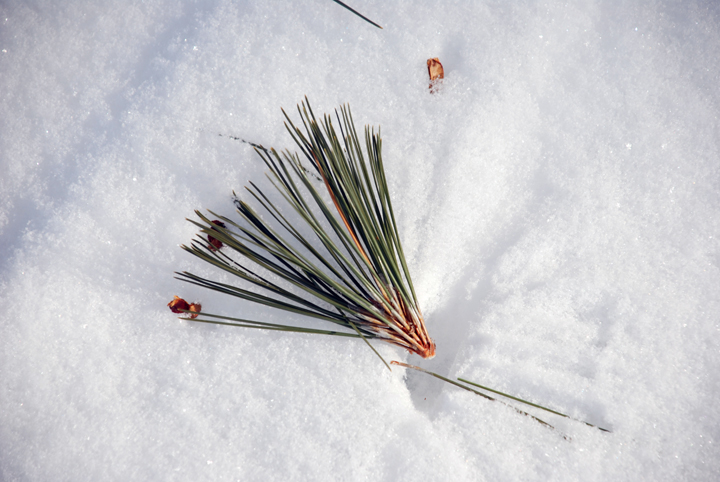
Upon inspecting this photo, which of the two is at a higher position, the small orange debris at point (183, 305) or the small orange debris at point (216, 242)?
the small orange debris at point (216, 242)

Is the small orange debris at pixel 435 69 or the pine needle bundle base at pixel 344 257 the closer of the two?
the pine needle bundle base at pixel 344 257

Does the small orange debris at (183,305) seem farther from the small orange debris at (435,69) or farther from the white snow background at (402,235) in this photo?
the small orange debris at (435,69)

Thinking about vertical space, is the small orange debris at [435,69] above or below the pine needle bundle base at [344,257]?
above

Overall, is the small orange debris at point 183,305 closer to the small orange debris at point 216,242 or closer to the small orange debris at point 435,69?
the small orange debris at point 216,242

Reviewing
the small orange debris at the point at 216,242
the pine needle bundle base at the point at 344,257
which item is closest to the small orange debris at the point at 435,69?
the pine needle bundle base at the point at 344,257

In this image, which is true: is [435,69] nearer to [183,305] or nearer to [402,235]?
[402,235]

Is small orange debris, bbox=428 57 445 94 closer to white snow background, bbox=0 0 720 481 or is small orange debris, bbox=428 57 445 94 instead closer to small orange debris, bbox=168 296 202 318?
white snow background, bbox=0 0 720 481

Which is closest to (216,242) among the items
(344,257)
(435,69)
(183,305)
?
(183,305)

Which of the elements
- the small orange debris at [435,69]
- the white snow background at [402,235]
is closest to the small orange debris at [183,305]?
the white snow background at [402,235]

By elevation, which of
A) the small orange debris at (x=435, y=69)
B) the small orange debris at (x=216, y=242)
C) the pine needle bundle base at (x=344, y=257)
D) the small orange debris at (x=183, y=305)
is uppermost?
the small orange debris at (x=435, y=69)

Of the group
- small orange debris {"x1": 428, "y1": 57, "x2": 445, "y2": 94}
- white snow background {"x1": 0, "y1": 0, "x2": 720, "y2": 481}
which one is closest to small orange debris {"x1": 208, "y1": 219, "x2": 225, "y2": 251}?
white snow background {"x1": 0, "y1": 0, "x2": 720, "y2": 481}
